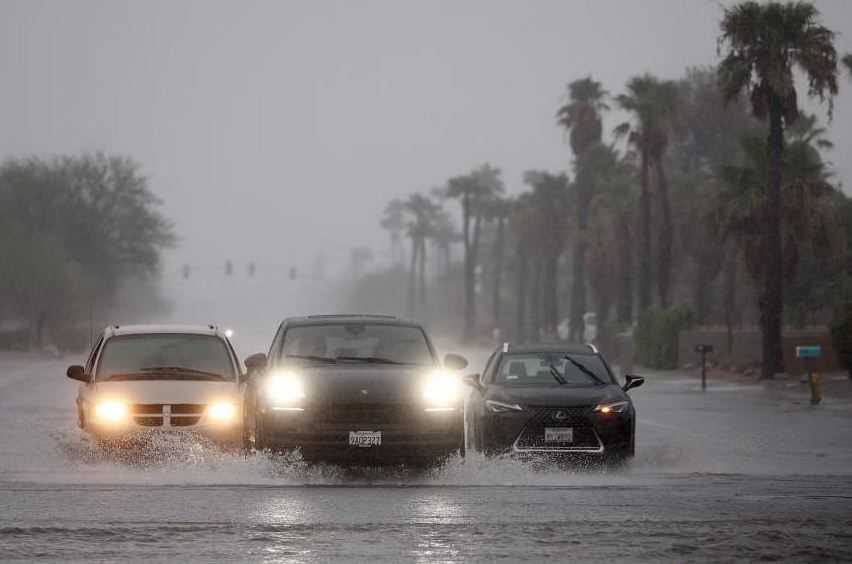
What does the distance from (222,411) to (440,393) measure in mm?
2719

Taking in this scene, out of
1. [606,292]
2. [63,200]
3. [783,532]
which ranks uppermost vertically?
[63,200]

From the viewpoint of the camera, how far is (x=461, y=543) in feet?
39.3

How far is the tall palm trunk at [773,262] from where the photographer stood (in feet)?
163

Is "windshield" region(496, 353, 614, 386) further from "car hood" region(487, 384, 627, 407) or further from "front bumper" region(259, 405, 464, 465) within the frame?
"front bumper" region(259, 405, 464, 465)

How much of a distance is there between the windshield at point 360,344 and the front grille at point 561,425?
4.39ft

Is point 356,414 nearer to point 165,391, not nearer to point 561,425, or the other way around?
point 561,425

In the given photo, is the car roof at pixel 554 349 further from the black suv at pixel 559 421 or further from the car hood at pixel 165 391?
the car hood at pixel 165 391

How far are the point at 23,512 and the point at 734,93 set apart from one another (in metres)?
39.2

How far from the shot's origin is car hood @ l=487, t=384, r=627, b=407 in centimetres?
1811

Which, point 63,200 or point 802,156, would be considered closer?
point 802,156

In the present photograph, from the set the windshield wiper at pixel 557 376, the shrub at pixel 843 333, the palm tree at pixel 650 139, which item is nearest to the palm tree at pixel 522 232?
the palm tree at pixel 650 139

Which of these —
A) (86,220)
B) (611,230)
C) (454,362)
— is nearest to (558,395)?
(454,362)

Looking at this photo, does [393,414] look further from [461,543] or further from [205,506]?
[461,543]

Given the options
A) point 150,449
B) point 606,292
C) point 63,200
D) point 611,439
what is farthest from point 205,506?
point 63,200
